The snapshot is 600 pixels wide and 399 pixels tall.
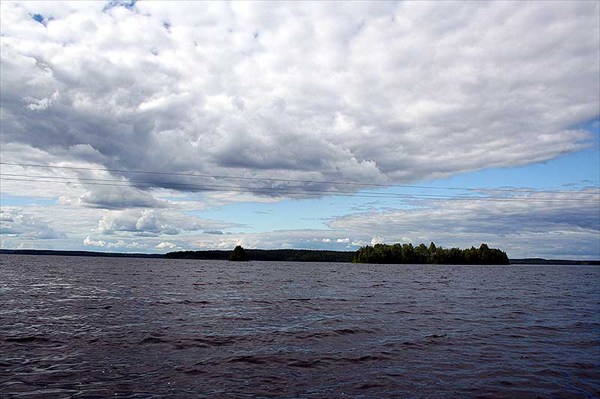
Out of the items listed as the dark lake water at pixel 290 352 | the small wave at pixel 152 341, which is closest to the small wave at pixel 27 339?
the dark lake water at pixel 290 352

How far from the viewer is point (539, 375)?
684 inches

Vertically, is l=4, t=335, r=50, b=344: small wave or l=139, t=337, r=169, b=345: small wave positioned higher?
l=139, t=337, r=169, b=345: small wave

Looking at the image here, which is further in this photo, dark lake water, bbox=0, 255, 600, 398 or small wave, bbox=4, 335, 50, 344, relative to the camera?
small wave, bbox=4, 335, 50, 344

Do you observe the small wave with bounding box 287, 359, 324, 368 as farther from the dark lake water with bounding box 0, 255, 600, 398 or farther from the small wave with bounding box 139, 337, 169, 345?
the small wave with bounding box 139, 337, 169, 345

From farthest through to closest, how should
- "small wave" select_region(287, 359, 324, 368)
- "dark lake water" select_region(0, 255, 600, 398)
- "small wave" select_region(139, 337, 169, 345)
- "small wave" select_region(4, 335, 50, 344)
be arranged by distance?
"small wave" select_region(139, 337, 169, 345), "small wave" select_region(4, 335, 50, 344), "small wave" select_region(287, 359, 324, 368), "dark lake water" select_region(0, 255, 600, 398)

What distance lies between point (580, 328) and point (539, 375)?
51.4ft

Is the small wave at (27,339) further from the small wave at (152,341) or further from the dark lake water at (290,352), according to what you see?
the small wave at (152,341)

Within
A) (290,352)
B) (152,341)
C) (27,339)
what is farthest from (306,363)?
(27,339)

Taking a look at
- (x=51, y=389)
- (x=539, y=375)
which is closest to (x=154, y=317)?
(x=51, y=389)

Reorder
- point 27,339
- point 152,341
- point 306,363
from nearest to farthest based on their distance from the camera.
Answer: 1. point 306,363
2. point 27,339
3. point 152,341

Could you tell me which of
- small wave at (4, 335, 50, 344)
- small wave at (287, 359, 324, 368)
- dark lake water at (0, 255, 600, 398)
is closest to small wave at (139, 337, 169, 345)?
dark lake water at (0, 255, 600, 398)

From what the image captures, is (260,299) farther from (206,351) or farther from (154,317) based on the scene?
(206,351)

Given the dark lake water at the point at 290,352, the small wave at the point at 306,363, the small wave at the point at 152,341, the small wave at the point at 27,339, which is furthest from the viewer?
the small wave at the point at 152,341

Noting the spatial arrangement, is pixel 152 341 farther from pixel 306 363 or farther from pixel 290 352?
pixel 306 363
